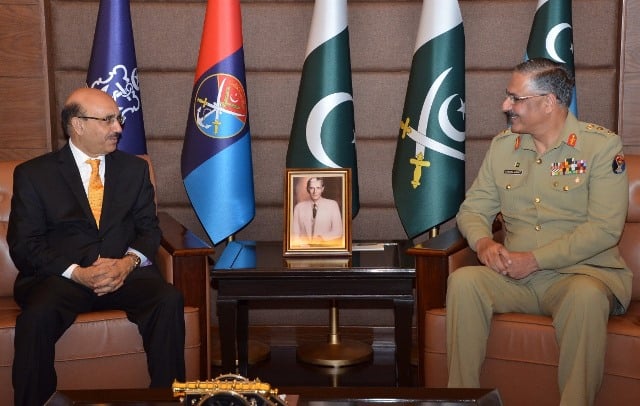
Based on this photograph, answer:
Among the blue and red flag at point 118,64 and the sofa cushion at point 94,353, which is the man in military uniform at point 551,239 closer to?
the sofa cushion at point 94,353

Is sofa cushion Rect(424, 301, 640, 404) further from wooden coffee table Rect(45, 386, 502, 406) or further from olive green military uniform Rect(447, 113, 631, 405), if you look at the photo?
wooden coffee table Rect(45, 386, 502, 406)

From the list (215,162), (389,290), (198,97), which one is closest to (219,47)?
(198,97)

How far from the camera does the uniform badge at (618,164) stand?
304cm

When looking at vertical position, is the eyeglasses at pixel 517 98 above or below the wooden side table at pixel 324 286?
above

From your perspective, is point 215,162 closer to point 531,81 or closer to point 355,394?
point 531,81

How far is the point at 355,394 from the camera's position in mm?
2219

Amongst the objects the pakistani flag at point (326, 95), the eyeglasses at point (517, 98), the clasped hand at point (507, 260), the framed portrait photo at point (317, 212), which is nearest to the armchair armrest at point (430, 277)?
the clasped hand at point (507, 260)

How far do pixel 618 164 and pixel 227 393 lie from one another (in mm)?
1673

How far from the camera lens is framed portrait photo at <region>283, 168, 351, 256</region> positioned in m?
3.50

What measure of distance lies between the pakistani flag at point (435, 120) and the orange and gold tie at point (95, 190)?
4.00ft

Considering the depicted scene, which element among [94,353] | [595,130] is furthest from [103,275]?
[595,130]

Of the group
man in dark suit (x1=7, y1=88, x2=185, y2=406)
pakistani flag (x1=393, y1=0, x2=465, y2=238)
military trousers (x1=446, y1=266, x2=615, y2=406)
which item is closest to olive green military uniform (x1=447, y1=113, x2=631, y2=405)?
military trousers (x1=446, y1=266, x2=615, y2=406)

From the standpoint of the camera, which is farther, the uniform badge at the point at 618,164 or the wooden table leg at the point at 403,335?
the wooden table leg at the point at 403,335

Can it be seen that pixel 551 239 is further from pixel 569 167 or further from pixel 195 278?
pixel 195 278
